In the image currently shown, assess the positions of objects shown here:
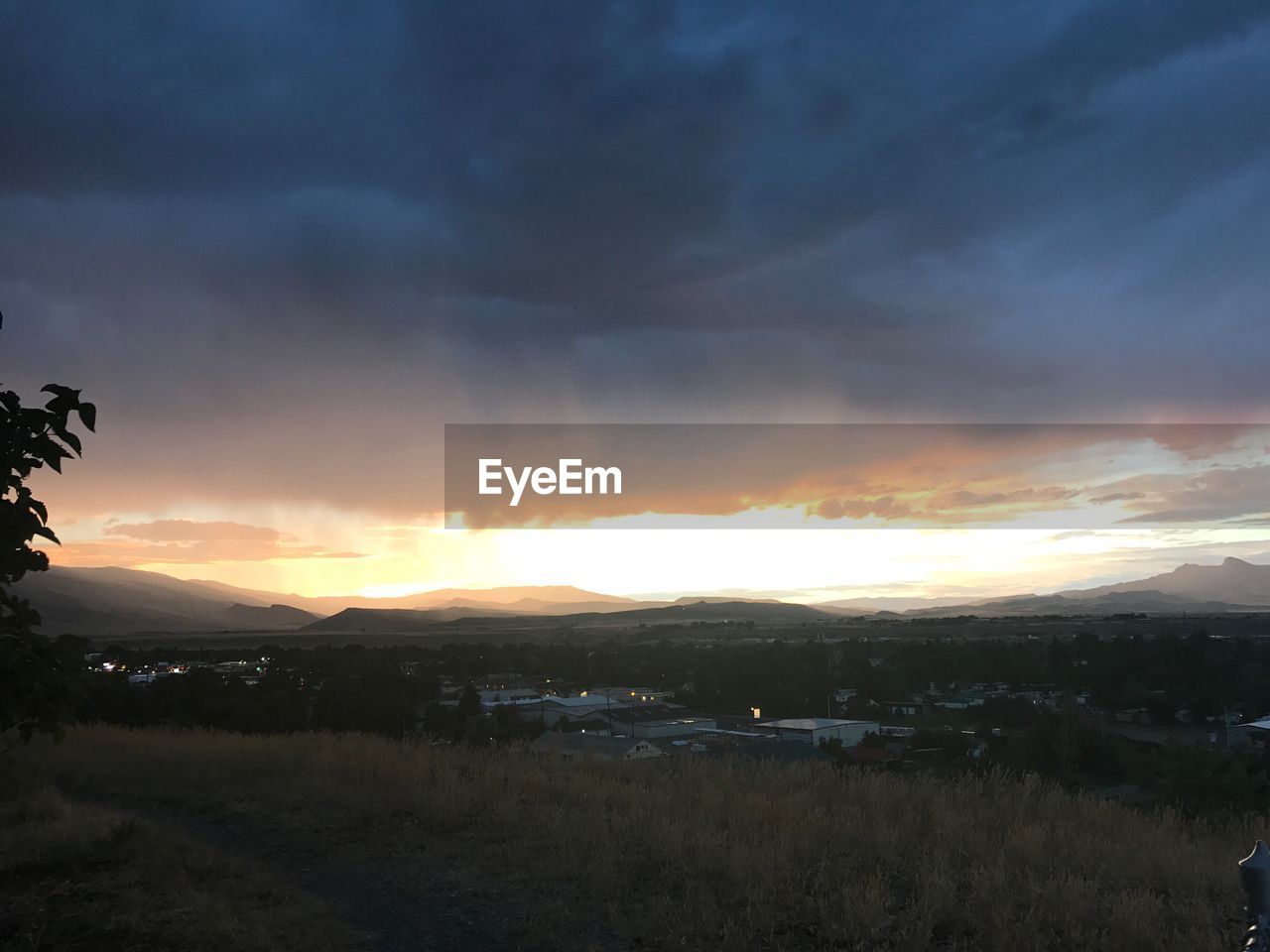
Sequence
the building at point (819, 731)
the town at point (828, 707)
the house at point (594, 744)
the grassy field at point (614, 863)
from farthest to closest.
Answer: the building at point (819, 731) < the house at point (594, 744) < the town at point (828, 707) < the grassy field at point (614, 863)

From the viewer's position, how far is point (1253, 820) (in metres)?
9.70

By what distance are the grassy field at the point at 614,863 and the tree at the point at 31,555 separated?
252 centimetres

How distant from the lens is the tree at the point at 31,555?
4.71 meters

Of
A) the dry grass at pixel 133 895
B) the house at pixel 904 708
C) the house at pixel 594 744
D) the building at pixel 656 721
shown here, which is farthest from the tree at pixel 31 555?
the house at pixel 904 708

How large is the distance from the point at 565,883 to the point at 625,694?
3736 cm

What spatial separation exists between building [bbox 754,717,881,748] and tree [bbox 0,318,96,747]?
69.1ft

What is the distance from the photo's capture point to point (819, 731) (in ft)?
86.1

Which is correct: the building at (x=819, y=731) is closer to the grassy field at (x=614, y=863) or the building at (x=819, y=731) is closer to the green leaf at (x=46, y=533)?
the grassy field at (x=614, y=863)

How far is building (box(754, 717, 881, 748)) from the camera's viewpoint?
82.4ft

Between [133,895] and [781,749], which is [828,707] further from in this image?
[133,895]

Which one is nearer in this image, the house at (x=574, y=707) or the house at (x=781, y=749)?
the house at (x=781, y=749)

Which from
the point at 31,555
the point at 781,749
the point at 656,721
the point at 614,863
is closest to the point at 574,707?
the point at 656,721

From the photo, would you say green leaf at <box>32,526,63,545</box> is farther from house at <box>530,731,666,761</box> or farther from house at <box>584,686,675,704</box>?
house at <box>584,686,675,704</box>

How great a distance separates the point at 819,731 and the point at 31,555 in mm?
24139
